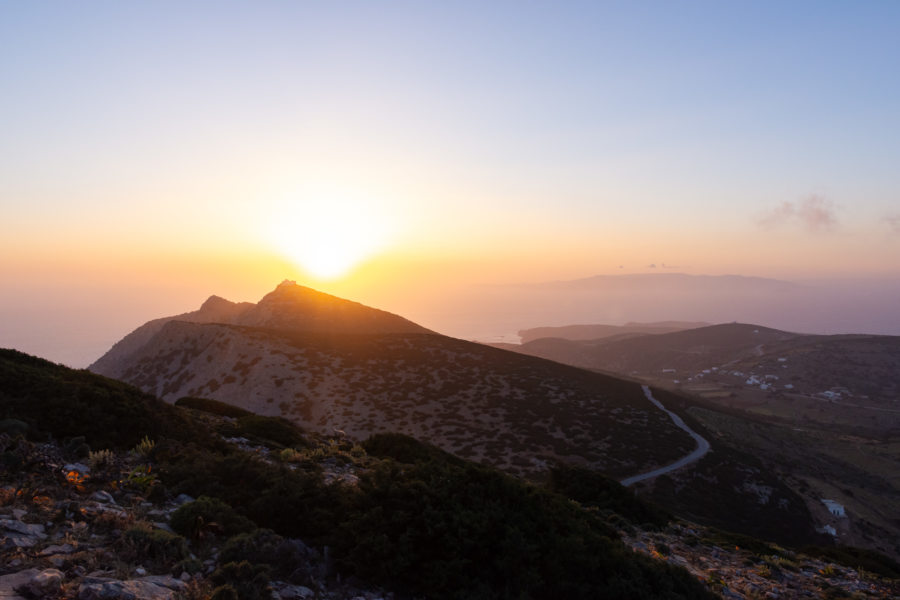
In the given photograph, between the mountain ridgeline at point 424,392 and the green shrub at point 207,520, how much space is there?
2944 centimetres

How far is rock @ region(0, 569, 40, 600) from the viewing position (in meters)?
5.59

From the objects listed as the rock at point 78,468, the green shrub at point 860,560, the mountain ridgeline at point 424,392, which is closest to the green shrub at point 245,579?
the rock at point 78,468

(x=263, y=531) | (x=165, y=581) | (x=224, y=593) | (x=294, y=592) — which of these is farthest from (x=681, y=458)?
(x=165, y=581)

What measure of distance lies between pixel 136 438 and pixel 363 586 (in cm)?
995

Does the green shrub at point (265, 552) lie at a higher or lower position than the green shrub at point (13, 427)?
lower

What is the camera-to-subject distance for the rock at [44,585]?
18.9 ft

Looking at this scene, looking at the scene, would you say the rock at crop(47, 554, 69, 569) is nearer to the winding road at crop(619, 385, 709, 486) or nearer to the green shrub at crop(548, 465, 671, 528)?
the green shrub at crop(548, 465, 671, 528)

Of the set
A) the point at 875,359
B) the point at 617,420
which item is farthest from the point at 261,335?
the point at 875,359

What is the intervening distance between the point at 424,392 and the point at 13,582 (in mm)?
45539

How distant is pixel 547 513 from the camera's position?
468 inches

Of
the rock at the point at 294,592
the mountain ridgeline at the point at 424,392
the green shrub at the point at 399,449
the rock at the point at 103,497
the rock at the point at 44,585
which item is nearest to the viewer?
the rock at the point at 44,585

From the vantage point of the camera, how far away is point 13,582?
5938 mm

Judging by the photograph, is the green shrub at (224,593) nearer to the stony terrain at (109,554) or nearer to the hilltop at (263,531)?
the hilltop at (263,531)

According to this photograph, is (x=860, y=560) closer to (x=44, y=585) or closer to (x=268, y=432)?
(x=268, y=432)
